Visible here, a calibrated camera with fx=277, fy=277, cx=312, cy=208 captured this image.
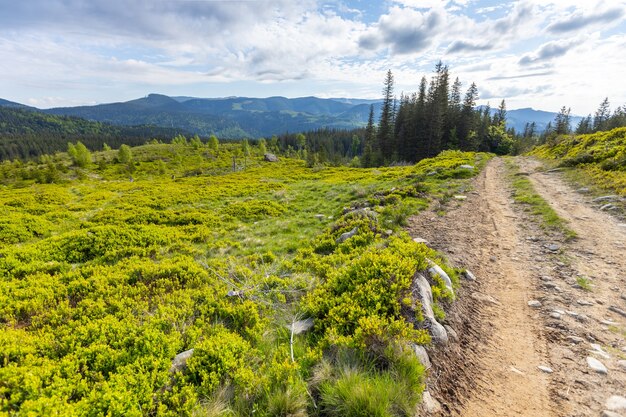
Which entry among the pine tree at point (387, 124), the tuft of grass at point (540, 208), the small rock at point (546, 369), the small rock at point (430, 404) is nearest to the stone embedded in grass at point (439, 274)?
the small rock at point (546, 369)

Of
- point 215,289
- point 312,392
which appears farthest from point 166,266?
point 312,392

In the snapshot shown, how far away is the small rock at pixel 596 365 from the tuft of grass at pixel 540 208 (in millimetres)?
6896

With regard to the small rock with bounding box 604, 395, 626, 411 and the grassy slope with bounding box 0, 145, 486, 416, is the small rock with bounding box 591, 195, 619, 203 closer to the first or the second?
the grassy slope with bounding box 0, 145, 486, 416

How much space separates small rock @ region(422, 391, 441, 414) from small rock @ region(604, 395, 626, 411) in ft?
8.04

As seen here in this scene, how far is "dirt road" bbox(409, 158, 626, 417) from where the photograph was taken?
450cm

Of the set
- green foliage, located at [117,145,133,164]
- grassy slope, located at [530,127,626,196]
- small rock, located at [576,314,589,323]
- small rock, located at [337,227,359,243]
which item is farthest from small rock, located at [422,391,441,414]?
green foliage, located at [117,145,133,164]

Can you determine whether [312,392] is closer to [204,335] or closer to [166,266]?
[204,335]

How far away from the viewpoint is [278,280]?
8.41m

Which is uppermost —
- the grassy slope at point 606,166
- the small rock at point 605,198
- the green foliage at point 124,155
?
the grassy slope at point 606,166

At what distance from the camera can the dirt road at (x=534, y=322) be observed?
4.50 m

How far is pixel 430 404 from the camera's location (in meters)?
4.33

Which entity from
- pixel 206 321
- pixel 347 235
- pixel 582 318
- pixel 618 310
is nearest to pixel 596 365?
pixel 582 318

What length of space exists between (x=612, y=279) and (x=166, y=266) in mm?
13126

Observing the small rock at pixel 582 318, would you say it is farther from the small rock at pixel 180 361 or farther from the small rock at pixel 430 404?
the small rock at pixel 180 361
